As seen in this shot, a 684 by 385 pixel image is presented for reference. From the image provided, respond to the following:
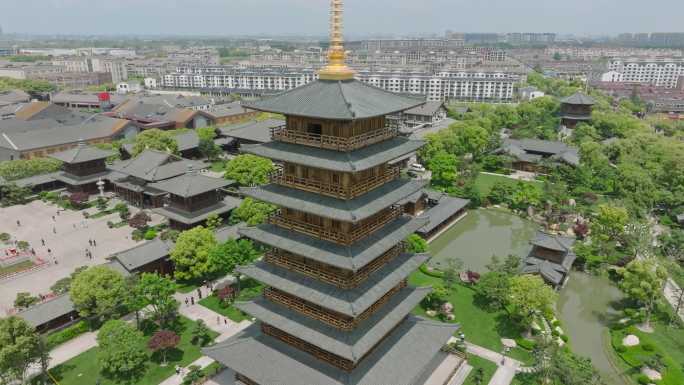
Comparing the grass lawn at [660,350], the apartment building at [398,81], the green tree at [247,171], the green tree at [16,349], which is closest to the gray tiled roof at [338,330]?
the green tree at [16,349]

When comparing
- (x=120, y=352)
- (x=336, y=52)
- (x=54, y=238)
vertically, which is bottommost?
(x=54, y=238)

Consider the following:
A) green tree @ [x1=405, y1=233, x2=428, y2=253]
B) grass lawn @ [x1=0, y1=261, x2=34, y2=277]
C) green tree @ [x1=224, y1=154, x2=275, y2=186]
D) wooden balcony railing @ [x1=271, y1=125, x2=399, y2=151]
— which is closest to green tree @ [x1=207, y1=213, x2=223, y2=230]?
green tree @ [x1=224, y1=154, x2=275, y2=186]

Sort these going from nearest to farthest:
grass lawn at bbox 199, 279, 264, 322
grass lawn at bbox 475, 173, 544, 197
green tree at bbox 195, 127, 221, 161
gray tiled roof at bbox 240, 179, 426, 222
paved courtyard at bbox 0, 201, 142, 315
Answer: gray tiled roof at bbox 240, 179, 426, 222 → grass lawn at bbox 199, 279, 264, 322 → paved courtyard at bbox 0, 201, 142, 315 → grass lawn at bbox 475, 173, 544, 197 → green tree at bbox 195, 127, 221, 161

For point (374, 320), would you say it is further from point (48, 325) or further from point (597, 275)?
point (597, 275)

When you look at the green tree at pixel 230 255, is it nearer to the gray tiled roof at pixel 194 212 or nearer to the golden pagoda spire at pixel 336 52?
the gray tiled roof at pixel 194 212

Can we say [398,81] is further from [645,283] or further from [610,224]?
[645,283]

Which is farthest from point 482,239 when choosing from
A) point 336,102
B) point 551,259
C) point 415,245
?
point 336,102

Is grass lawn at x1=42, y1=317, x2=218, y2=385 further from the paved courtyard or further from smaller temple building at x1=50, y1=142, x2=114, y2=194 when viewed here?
smaller temple building at x1=50, y1=142, x2=114, y2=194
